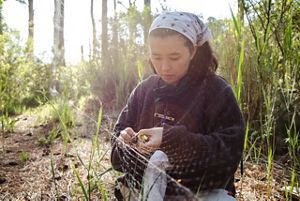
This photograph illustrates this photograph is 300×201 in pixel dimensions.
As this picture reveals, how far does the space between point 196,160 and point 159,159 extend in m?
0.14

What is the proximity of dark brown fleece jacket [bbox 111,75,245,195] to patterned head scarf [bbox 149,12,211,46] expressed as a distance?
0.18 meters

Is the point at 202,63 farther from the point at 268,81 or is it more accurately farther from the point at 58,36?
the point at 58,36

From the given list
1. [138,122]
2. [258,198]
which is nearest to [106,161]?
[138,122]

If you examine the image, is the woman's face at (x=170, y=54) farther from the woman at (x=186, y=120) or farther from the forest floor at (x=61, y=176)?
the forest floor at (x=61, y=176)

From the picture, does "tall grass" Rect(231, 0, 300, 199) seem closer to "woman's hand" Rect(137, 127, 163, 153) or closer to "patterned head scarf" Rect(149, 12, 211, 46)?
"patterned head scarf" Rect(149, 12, 211, 46)

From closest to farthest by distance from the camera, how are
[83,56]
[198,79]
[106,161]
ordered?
1. [198,79]
2. [106,161]
3. [83,56]

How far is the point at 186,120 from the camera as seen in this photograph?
134 centimetres

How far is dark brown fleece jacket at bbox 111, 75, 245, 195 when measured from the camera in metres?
1.18

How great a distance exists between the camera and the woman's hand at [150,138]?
1151 millimetres

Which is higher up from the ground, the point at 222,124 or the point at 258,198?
the point at 222,124

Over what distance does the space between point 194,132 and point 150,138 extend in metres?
0.24

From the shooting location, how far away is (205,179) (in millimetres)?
1216

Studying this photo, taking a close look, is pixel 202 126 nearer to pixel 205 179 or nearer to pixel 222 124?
pixel 222 124

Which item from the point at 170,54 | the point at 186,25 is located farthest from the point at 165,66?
the point at 186,25
